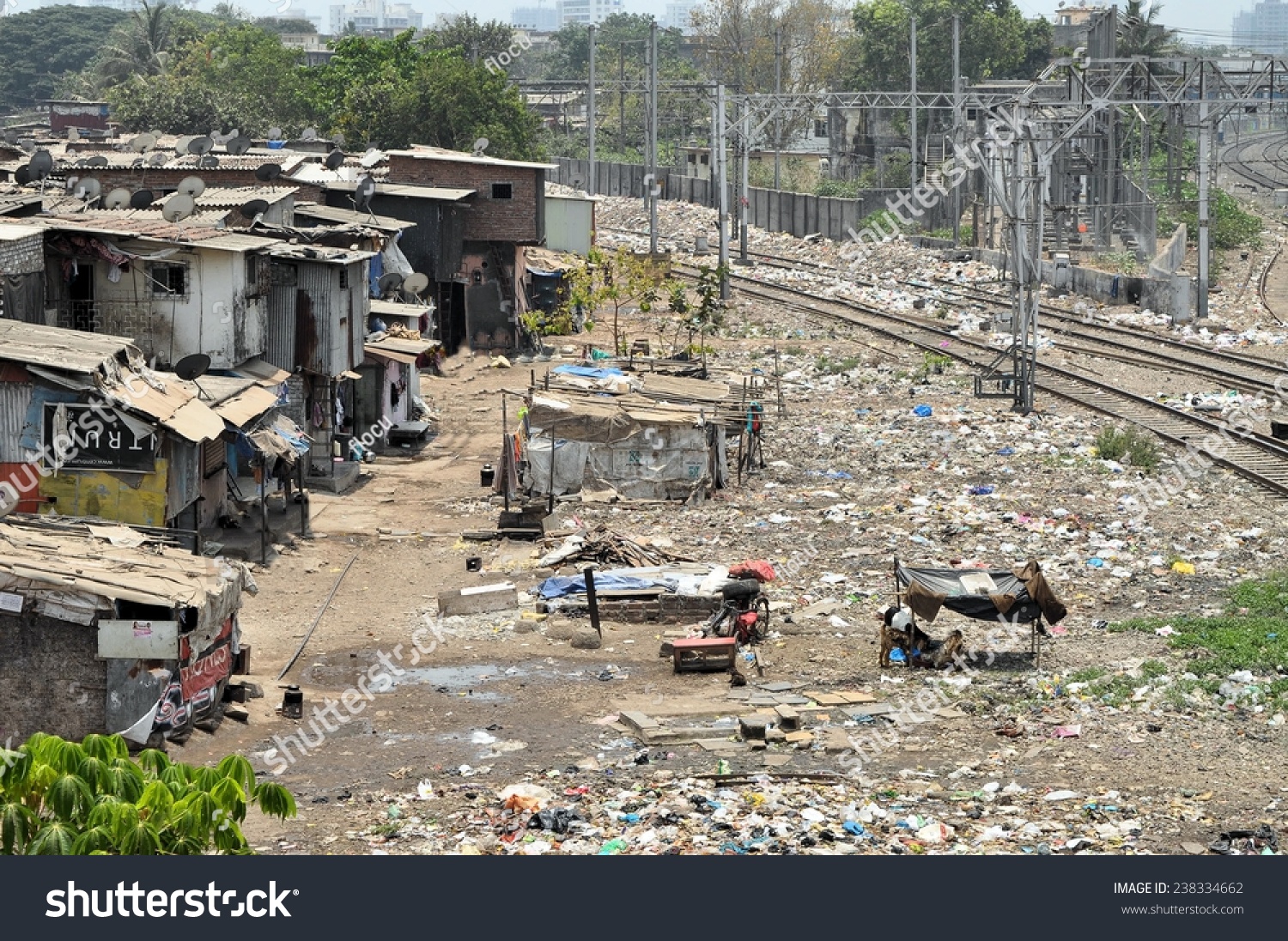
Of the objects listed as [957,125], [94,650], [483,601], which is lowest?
[483,601]

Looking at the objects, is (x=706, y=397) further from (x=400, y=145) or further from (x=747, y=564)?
(x=400, y=145)

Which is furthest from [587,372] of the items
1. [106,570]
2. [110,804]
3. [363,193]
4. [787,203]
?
[787,203]

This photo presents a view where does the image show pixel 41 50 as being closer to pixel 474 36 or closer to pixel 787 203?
pixel 474 36

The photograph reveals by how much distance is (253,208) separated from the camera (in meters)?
26.0

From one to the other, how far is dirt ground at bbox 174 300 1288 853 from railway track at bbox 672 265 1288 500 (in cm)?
340

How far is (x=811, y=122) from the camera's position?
85000 mm

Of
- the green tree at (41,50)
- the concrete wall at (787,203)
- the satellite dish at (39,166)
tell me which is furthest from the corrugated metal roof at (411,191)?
the green tree at (41,50)

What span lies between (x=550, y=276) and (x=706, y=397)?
1583cm

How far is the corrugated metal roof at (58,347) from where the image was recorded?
58.0 feet

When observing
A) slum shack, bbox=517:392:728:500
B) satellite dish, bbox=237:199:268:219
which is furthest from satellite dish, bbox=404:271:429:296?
slum shack, bbox=517:392:728:500

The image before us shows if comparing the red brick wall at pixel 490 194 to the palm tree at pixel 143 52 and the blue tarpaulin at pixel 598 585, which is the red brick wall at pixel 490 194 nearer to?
the blue tarpaulin at pixel 598 585

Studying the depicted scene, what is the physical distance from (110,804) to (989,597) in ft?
30.9

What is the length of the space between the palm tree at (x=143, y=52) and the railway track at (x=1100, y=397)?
45785 mm

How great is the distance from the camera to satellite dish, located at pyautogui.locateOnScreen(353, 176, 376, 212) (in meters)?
33.0
